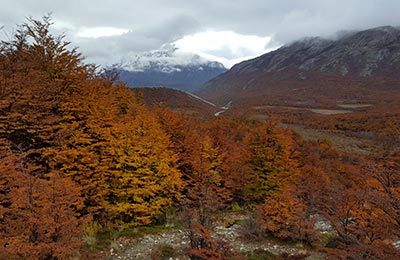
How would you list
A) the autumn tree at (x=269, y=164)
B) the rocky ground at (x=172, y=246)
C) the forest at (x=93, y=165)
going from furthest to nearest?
1. the autumn tree at (x=269, y=164)
2. the rocky ground at (x=172, y=246)
3. the forest at (x=93, y=165)

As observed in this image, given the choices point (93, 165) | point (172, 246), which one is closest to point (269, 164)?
point (172, 246)

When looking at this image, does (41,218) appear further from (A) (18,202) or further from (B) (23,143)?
(B) (23,143)

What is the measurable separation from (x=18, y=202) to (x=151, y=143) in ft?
27.2

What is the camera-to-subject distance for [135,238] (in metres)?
17.0

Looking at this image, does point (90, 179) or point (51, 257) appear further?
point (90, 179)

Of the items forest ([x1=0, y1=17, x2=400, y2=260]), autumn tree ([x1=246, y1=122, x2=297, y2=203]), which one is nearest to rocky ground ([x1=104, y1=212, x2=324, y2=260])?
forest ([x1=0, y1=17, x2=400, y2=260])

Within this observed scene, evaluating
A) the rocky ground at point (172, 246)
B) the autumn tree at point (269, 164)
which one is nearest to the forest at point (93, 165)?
the rocky ground at point (172, 246)

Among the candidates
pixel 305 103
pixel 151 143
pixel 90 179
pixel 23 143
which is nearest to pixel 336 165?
pixel 151 143

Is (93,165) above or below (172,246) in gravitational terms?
above

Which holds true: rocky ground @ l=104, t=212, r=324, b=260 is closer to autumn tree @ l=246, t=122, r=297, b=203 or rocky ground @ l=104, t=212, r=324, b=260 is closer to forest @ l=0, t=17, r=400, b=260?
forest @ l=0, t=17, r=400, b=260

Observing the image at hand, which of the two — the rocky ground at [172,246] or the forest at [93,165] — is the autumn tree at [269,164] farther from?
the rocky ground at [172,246]

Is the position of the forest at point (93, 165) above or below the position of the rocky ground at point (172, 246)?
above

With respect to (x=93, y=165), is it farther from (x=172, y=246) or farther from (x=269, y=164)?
(x=269, y=164)

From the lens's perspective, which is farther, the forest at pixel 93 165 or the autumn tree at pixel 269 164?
the autumn tree at pixel 269 164
